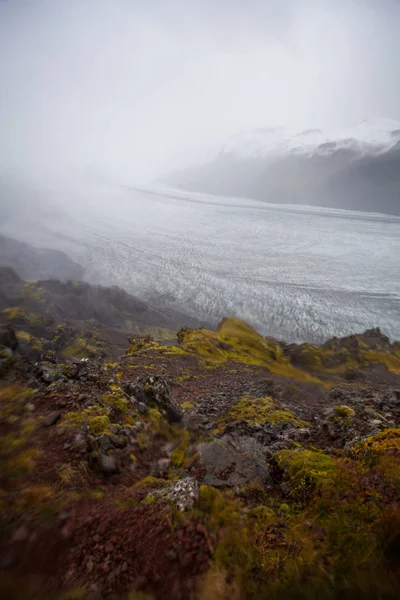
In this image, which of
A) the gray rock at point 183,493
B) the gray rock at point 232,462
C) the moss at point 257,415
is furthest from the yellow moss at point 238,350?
the gray rock at point 183,493

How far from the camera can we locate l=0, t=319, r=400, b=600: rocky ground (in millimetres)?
3486

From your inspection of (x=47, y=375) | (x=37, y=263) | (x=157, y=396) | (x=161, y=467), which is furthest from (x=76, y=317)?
(x=161, y=467)

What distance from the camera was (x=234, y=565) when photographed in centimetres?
365

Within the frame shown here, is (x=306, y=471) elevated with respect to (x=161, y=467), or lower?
elevated

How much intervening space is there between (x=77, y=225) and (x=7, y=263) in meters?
57.3

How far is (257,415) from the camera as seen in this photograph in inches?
468

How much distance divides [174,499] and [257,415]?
780cm

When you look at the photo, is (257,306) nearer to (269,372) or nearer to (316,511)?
(269,372)

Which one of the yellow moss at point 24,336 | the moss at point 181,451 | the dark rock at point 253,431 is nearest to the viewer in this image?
the moss at point 181,451

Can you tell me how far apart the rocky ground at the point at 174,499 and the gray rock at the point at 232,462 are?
5cm

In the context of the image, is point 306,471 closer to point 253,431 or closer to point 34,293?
point 253,431

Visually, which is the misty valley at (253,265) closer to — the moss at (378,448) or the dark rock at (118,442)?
the moss at (378,448)

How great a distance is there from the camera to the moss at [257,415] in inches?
446

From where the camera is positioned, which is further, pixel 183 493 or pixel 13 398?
pixel 13 398
